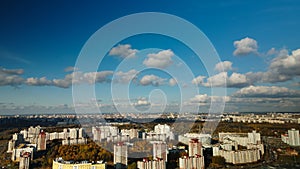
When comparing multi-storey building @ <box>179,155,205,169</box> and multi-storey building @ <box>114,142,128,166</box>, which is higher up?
multi-storey building @ <box>114,142,128,166</box>

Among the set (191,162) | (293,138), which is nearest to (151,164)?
(191,162)

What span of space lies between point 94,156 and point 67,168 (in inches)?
61.8

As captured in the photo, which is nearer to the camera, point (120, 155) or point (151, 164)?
point (151, 164)

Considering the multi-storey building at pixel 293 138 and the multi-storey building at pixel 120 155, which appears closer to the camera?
the multi-storey building at pixel 120 155

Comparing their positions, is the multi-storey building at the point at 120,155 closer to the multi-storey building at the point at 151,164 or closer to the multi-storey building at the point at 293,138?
the multi-storey building at the point at 151,164

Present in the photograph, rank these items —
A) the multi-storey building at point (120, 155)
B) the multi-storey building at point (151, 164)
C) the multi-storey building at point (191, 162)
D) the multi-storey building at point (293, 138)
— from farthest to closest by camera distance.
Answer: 1. the multi-storey building at point (293, 138)
2. the multi-storey building at point (120, 155)
3. the multi-storey building at point (191, 162)
4. the multi-storey building at point (151, 164)

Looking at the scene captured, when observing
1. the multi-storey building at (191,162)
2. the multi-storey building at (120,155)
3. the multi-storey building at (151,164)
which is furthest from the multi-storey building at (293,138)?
the multi-storey building at (120,155)

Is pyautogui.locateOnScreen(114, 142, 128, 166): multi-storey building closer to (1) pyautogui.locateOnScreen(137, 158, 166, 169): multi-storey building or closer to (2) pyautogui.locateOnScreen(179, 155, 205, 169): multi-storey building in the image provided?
(1) pyautogui.locateOnScreen(137, 158, 166, 169): multi-storey building

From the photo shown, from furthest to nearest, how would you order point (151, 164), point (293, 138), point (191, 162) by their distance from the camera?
point (293, 138) < point (191, 162) < point (151, 164)

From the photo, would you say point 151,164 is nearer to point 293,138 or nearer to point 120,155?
point 120,155

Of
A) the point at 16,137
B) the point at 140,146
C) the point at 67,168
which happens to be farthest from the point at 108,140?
the point at 16,137

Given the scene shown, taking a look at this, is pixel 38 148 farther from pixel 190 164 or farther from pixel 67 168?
pixel 190 164

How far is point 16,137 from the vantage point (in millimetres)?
8492

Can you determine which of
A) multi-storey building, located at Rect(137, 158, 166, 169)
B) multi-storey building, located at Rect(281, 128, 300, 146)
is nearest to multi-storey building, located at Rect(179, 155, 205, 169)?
multi-storey building, located at Rect(137, 158, 166, 169)
